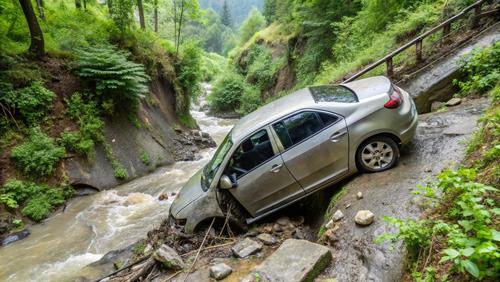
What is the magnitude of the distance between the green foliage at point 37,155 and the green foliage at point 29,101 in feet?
1.74

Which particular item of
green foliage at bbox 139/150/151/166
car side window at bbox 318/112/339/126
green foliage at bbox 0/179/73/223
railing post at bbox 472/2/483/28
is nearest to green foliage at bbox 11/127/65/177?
green foliage at bbox 0/179/73/223

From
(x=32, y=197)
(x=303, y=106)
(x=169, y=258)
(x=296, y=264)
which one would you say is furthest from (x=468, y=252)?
(x=32, y=197)

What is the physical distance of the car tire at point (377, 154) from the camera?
4.62 meters

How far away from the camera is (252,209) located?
4.93 meters

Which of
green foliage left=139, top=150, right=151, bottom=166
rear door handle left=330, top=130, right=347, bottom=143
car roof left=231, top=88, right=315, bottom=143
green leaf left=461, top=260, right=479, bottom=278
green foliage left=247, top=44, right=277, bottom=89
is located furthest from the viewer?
green foliage left=247, top=44, right=277, bottom=89

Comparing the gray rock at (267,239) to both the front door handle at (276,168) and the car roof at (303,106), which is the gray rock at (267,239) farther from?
the car roof at (303,106)

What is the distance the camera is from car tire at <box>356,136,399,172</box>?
462 centimetres

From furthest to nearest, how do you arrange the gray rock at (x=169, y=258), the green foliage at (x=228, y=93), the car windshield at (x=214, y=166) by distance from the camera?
the green foliage at (x=228, y=93), the car windshield at (x=214, y=166), the gray rock at (x=169, y=258)

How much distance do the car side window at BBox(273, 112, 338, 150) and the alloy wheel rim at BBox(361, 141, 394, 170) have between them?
0.77 m

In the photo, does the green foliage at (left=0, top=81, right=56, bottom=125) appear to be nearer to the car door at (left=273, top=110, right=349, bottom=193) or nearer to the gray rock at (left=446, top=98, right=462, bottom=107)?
the car door at (left=273, top=110, right=349, bottom=193)

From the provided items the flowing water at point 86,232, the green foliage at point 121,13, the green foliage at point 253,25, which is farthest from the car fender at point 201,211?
the green foliage at point 253,25

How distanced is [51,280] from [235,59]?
121 ft

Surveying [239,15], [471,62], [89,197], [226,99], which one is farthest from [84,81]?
[239,15]

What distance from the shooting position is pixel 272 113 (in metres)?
4.96
